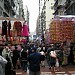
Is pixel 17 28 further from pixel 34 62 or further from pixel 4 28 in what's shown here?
pixel 34 62

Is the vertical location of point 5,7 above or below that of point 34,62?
above

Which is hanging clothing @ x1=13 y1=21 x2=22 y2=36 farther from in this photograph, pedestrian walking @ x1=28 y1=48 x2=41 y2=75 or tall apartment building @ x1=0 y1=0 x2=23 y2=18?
tall apartment building @ x1=0 y1=0 x2=23 y2=18

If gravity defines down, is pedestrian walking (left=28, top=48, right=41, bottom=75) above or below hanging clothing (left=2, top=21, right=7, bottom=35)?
below

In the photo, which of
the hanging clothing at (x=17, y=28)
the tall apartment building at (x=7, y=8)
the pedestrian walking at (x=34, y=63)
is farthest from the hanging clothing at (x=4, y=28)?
the tall apartment building at (x=7, y=8)

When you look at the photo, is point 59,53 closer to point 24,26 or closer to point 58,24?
point 58,24

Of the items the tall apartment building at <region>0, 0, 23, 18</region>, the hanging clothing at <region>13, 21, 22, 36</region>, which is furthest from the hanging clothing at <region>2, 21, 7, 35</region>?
the tall apartment building at <region>0, 0, 23, 18</region>

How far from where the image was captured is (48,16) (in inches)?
5054

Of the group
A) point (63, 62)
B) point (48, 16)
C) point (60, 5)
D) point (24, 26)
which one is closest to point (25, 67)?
point (24, 26)

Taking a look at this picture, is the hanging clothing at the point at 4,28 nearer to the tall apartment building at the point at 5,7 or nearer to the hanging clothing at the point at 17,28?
the hanging clothing at the point at 17,28

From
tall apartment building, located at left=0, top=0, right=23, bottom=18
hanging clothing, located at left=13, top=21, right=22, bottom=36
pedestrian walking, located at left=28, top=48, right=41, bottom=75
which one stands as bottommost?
pedestrian walking, located at left=28, top=48, right=41, bottom=75

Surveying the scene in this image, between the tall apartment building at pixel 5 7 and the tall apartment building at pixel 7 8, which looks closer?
the tall apartment building at pixel 5 7

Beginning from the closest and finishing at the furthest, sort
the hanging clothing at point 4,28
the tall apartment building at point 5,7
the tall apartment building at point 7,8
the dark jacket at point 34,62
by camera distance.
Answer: the dark jacket at point 34,62, the hanging clothing at point 4,28, the tall apartment building at point 5,7, the tall apartment building at point 7,8

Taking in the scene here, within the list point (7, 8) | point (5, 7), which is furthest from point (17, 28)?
Answer: point (7, 8)

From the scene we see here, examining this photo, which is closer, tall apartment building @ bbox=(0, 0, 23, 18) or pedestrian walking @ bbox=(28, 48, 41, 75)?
pedestrian walking @ bbox=(28, 48, 41, 75)
